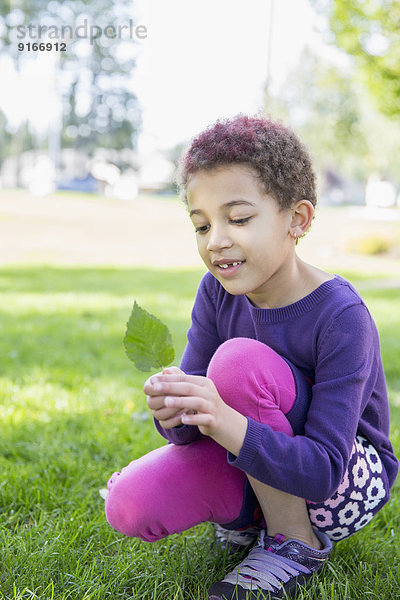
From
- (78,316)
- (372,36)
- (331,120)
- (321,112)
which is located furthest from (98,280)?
(321,112)

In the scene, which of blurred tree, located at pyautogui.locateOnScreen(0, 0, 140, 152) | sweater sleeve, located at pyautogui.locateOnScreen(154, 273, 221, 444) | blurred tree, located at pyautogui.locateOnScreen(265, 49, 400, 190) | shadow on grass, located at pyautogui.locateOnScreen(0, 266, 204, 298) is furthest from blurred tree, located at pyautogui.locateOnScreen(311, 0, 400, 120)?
blurred tree, located at pyautogui.locateOnScreen(0, 0, 140, 152)

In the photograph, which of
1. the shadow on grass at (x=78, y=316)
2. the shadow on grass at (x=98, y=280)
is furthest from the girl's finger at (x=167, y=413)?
the shadow on grass at (x=98, y=280)

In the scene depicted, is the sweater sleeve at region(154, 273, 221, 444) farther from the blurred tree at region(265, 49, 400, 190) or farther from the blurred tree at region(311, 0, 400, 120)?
the blurred tree at region(265, 49, 400, 190)

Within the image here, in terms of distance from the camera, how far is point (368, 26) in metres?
7.67

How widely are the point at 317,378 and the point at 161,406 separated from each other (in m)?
0.37

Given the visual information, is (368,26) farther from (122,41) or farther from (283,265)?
(122,41)

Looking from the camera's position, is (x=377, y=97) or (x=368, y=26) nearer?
(x=368, y=26)

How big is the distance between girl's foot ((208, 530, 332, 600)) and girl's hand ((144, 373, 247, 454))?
32cm

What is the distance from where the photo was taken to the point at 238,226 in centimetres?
144

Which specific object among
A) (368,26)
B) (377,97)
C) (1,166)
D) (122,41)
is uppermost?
(122,41)

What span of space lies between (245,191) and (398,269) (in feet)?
28.2

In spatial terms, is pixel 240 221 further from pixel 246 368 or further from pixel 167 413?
pixel 167 413

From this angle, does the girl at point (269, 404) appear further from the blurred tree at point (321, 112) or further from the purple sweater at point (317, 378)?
the blurred tree at point (321, 112)

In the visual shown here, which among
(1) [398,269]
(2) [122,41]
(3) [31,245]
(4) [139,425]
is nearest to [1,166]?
(2) [122,41]
